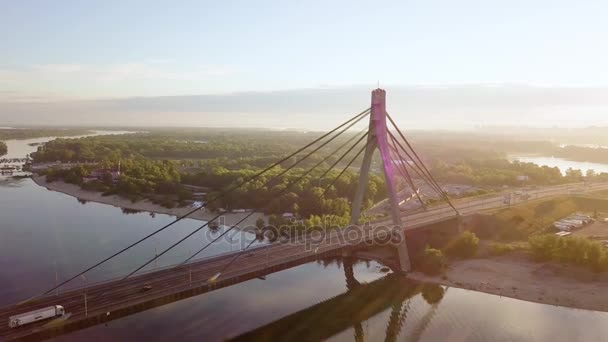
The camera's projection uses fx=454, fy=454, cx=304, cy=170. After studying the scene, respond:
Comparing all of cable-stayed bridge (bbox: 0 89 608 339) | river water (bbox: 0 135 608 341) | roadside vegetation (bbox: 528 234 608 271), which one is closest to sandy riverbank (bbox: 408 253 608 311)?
roadside vegetation (bbox: 528 234 608 271)

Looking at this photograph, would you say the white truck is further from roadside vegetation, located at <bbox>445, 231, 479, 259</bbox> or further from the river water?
roadside vegetation, located at <bbox>445, 231, 479, 259</bbox>

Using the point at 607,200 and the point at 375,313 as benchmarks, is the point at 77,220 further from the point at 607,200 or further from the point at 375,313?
the point at 607,200

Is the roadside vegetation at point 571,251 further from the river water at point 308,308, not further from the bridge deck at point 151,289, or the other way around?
the bridge deck at point 151,289

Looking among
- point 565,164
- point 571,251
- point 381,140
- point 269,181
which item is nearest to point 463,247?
point 571,251

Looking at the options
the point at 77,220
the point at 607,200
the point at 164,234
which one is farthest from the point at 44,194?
the point at 607,200

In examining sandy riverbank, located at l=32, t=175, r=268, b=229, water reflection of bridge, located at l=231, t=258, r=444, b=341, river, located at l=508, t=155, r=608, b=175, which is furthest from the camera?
river, located at l=508, t=155, r=608, b=175

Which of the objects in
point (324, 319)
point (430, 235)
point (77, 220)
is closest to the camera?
point (324, 319)
